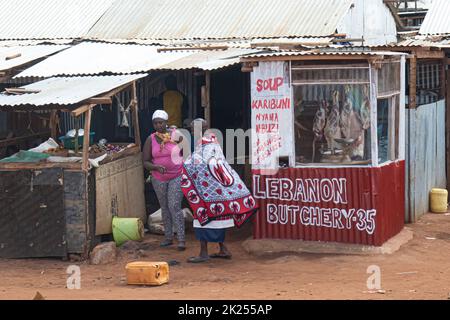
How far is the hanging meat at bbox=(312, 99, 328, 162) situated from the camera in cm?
1066

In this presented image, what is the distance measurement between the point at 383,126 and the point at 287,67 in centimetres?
142

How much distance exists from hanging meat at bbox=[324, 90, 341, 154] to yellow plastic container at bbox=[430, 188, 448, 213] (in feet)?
11.5

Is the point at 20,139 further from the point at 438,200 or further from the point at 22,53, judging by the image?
the point at 438,200

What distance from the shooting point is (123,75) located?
478 inches

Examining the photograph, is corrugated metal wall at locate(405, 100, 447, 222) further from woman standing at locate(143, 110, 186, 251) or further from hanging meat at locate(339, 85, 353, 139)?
woman standing at locate(143, 110, 186, 251)

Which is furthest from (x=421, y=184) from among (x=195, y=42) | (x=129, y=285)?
(x=129, y=285)

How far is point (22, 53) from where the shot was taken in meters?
14.6

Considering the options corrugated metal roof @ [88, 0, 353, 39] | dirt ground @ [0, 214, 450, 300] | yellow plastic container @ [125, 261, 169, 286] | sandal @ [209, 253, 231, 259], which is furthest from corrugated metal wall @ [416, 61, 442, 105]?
yellow plastic container @ [125, 261, 169, 286]

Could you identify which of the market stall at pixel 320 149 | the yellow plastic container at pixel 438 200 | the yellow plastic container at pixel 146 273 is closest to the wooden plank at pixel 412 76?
the market stall at pixel 320 149

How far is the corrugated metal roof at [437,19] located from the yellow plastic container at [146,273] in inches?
390

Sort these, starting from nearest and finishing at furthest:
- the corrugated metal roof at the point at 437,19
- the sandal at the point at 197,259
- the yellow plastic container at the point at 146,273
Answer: the yellow plastic container at the point at 146,273
the sandal at the point at 197,259
the corrugated metal roof at the point at 437,19

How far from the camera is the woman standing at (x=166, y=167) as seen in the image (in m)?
11.0

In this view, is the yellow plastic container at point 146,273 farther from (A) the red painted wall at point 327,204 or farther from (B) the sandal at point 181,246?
(A) the red painted wall at point 327,204
